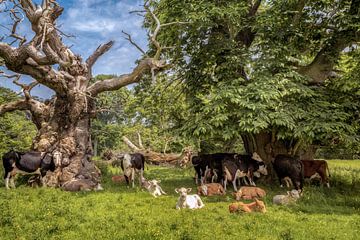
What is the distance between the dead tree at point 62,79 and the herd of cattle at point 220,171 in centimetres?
103

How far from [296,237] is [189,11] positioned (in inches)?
453

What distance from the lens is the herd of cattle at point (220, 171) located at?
1361 cm

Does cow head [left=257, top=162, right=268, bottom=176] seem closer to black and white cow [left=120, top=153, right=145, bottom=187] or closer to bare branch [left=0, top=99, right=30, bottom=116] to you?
black and white cow [left=120, top=153, right=145, bottom=187]

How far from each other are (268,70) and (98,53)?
960cm

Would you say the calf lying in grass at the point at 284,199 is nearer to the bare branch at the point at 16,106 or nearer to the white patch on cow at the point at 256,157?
the white patch on cow at the point at 256,157

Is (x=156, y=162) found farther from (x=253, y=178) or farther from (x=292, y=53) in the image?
(x=292, y=53)

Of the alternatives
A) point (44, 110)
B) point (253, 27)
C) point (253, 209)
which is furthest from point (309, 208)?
point (44, 110)

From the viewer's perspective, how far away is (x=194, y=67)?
1811 cm

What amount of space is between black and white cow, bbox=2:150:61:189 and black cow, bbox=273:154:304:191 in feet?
33.8

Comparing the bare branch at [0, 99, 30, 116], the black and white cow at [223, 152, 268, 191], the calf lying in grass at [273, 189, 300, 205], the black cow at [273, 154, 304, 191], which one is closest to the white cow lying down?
the calf lying in grass at [273, 189, 300, 205]

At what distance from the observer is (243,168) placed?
16.7 m

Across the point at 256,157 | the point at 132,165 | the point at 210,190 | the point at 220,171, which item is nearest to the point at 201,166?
the point at 220,171

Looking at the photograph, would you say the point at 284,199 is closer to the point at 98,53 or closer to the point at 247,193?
the point at 247,193

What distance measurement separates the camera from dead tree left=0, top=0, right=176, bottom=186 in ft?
52.2
